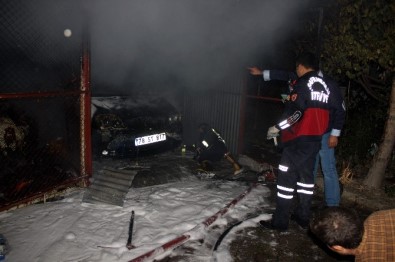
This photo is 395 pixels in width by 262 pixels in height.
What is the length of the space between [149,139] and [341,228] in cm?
505

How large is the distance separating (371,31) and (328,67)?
811mm

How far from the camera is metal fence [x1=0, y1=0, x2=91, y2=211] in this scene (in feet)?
15.6

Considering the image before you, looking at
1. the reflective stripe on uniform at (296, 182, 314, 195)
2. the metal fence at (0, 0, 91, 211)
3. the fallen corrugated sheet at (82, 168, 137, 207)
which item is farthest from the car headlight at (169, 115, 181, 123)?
the reflective stripe on uniform at (296, 182, 314, 195)

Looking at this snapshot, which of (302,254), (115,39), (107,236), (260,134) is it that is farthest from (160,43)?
(302,254)

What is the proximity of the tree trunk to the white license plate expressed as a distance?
13.0 feet

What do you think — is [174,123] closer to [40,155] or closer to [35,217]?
[40,155]

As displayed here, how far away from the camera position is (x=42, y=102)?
577cm

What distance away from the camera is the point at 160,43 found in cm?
812

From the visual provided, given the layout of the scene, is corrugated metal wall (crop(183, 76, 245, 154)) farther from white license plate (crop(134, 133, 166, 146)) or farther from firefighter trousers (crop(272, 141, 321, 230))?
firefighter trousers (crop(272, 141, 321, 230))

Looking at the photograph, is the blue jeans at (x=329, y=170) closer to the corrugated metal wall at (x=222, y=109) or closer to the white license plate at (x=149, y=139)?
the corrugated metal wall at (x=222, y=109)

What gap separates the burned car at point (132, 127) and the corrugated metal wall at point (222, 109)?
42.7 inches

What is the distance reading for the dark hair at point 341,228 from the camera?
6.46 ft

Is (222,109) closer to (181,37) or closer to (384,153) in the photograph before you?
(181,37)

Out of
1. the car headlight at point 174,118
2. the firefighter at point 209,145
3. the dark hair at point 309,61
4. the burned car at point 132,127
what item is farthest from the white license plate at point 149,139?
the dark hair at point 309,61
